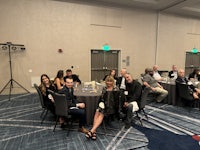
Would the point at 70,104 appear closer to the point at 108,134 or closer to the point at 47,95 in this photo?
the point at 47,95

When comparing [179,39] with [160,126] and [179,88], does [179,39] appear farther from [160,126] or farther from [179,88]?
[160,126]

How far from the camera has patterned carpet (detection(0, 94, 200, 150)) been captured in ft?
8.45

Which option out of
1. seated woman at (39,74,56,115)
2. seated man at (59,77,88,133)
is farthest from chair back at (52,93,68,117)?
seated woman at (39,74,56,115)

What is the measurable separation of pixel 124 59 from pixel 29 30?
4458 mm

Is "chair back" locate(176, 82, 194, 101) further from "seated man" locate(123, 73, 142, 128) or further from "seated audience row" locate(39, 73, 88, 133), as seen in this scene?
"seated audience row" locate(39, 73, 88, 133)

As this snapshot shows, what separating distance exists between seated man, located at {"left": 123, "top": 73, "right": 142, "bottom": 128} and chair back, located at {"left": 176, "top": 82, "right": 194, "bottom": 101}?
1.66 metres

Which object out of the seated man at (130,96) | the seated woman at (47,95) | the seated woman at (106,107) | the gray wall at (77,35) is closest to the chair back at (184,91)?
the seated man at (130,96)

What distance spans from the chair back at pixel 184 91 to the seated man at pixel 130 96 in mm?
1659

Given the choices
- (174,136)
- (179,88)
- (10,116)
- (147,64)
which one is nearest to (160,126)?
(174,136)

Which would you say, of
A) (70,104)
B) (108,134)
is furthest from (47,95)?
(108,134)

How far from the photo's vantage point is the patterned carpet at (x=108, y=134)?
101 inches

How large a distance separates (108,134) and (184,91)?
2.59m

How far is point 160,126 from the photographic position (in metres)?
3.32

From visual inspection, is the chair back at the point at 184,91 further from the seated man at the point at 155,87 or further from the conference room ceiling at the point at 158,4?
the conference room ceiling at the point at 158,4
